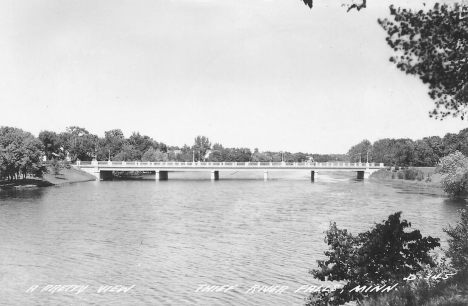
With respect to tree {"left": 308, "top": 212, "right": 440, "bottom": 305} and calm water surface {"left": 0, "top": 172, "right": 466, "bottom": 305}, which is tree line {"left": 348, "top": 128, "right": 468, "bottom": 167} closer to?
calm water surface {"left": 0, "top": 172, "right": 466, "bottom": 305}

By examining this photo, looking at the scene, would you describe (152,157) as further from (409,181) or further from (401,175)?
(409,181)

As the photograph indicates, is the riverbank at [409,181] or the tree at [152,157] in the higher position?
the tree at [152,157]

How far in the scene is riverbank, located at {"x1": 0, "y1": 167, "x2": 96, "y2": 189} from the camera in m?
91.8

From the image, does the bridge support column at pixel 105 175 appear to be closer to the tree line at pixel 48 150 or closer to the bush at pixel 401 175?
the tree line at pixel 48 150

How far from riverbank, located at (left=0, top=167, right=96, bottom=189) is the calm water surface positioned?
28.7m

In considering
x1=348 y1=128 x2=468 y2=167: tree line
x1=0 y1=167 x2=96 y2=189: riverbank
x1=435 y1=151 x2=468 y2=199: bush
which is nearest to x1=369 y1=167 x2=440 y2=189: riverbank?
x1=348 y1=128 x2=468 y2=167: tree line

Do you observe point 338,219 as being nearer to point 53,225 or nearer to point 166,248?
point 166,248

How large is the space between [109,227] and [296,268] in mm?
23516

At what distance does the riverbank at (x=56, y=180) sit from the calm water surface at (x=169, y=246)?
2866 centimetres

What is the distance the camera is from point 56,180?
111750mm

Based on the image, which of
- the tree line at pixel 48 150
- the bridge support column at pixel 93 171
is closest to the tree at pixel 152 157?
the tree line at pixel 48 150

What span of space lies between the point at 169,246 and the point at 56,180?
87056 millimetres

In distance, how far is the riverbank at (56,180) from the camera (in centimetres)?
9181

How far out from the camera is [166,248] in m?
34.6
